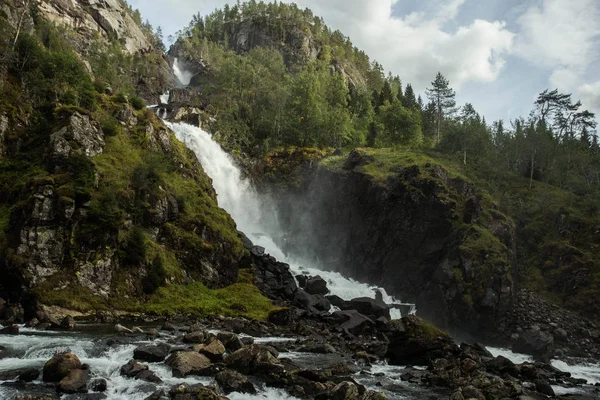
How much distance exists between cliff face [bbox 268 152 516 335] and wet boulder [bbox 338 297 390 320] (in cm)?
919

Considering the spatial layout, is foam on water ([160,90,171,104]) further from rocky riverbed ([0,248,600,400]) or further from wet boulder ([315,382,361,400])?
wet boulder ([315,382,361,400])

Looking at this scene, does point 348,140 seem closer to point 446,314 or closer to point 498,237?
point 498,237

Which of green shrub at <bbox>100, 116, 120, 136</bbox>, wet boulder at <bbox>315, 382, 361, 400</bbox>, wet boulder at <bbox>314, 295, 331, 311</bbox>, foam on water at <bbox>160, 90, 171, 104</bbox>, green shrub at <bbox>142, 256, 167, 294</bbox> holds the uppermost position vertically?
foam on water at <bbox>160, 90, 171, 104</bbox>

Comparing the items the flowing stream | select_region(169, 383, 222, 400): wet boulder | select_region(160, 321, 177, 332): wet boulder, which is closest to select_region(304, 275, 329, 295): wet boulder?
the flowing stream

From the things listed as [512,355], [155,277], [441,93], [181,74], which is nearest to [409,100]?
[441,93]

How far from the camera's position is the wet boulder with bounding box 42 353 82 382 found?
18.1 meters

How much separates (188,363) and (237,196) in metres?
50.0

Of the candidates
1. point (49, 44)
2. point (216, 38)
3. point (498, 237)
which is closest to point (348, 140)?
point (498, 237)

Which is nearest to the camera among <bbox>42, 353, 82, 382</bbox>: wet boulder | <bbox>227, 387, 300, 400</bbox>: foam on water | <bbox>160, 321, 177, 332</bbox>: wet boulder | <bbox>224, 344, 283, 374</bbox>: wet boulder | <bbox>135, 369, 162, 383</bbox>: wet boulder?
<bbox>42, 353, 82, 382</bbox>: wet boulder

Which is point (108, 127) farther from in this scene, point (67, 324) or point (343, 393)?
point (343, 393)

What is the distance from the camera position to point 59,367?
1828 cm

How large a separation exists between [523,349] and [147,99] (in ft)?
311

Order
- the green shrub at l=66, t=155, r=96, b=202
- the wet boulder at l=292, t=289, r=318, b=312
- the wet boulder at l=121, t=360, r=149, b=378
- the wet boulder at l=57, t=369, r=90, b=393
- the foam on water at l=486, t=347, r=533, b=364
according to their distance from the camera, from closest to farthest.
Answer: the wet boulder at l=57, t=369, r=90, b=393
the wet boulder at l=121, t=360, r=149, b=378
the green shrub at l=66, t=155, r=96, b=202
the foam on water at l=486, t=347, r=533, b=364
the wet boulder at l=292, t=289, r=318, b=312

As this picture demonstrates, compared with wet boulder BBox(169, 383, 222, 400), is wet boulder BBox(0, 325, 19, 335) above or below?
below
